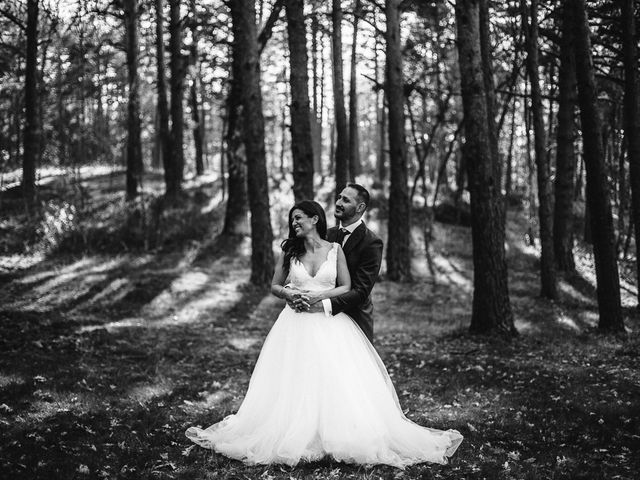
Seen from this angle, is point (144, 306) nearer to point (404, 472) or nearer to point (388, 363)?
point (388, 363)

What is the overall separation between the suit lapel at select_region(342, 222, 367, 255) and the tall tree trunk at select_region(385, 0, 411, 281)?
1203 centimetres

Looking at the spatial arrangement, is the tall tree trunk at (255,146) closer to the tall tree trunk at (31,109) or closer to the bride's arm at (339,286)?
the tall tree trunk at (31,109)

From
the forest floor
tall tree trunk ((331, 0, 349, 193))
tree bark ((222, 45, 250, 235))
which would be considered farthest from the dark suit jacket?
tree bark ((222, 45, 250, 235))

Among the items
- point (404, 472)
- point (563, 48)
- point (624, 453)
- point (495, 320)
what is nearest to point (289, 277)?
point (404, 472)

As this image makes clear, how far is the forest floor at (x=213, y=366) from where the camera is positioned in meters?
5.74

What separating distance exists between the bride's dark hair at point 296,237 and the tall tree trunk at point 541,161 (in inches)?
437

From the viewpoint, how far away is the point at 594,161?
453 inches

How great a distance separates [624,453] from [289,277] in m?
3.67

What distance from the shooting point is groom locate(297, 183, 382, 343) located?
6.26 meters

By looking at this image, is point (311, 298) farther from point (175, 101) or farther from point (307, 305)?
point (175, 101)

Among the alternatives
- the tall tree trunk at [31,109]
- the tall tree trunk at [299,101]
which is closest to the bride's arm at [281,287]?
the tall tree trunk at [299,101]

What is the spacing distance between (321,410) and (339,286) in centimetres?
124

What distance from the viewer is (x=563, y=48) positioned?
18828 mm

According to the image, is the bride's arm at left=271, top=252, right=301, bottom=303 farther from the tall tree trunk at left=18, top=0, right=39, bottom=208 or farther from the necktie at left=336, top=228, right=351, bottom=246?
the tall tree trunk at left=18, top=0, right=39, bottom=208
